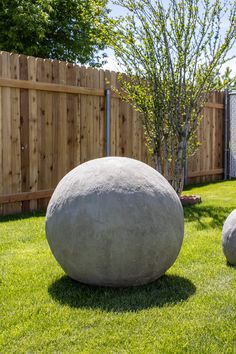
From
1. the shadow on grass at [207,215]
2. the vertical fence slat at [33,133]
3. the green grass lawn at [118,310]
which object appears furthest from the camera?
the vertical fence slat at [33,133]

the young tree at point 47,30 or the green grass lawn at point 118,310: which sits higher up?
the young tree at point 47,30

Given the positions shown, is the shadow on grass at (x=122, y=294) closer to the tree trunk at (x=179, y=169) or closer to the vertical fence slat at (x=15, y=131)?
the vertical fence slat at (x=15, y=131)

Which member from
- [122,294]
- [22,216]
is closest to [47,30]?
[22,216]

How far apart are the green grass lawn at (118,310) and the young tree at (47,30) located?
11.8 metres

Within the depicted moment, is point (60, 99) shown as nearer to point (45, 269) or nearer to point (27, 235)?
point (27, 235)

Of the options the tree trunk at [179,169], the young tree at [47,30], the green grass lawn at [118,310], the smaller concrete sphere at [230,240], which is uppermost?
the young tree at [47,30]

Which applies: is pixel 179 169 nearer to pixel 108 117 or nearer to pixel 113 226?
pixel 108 117

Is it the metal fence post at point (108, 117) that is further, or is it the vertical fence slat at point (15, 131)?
the metal fence post at point (108, 117)

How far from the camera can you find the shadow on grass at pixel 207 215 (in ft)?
24.7

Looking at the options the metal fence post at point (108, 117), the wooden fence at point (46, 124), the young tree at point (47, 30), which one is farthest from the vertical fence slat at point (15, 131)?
the young tree at point (47, 30)

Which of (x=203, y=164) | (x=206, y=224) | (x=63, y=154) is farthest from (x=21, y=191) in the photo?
(x=203, y=164)

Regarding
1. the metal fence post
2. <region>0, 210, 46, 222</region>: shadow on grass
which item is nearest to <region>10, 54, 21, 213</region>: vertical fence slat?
<region>0, 210, 46, 222</region>: shadow on grass

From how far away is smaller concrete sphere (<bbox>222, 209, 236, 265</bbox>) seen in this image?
5.06 metres

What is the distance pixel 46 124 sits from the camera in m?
8.81
